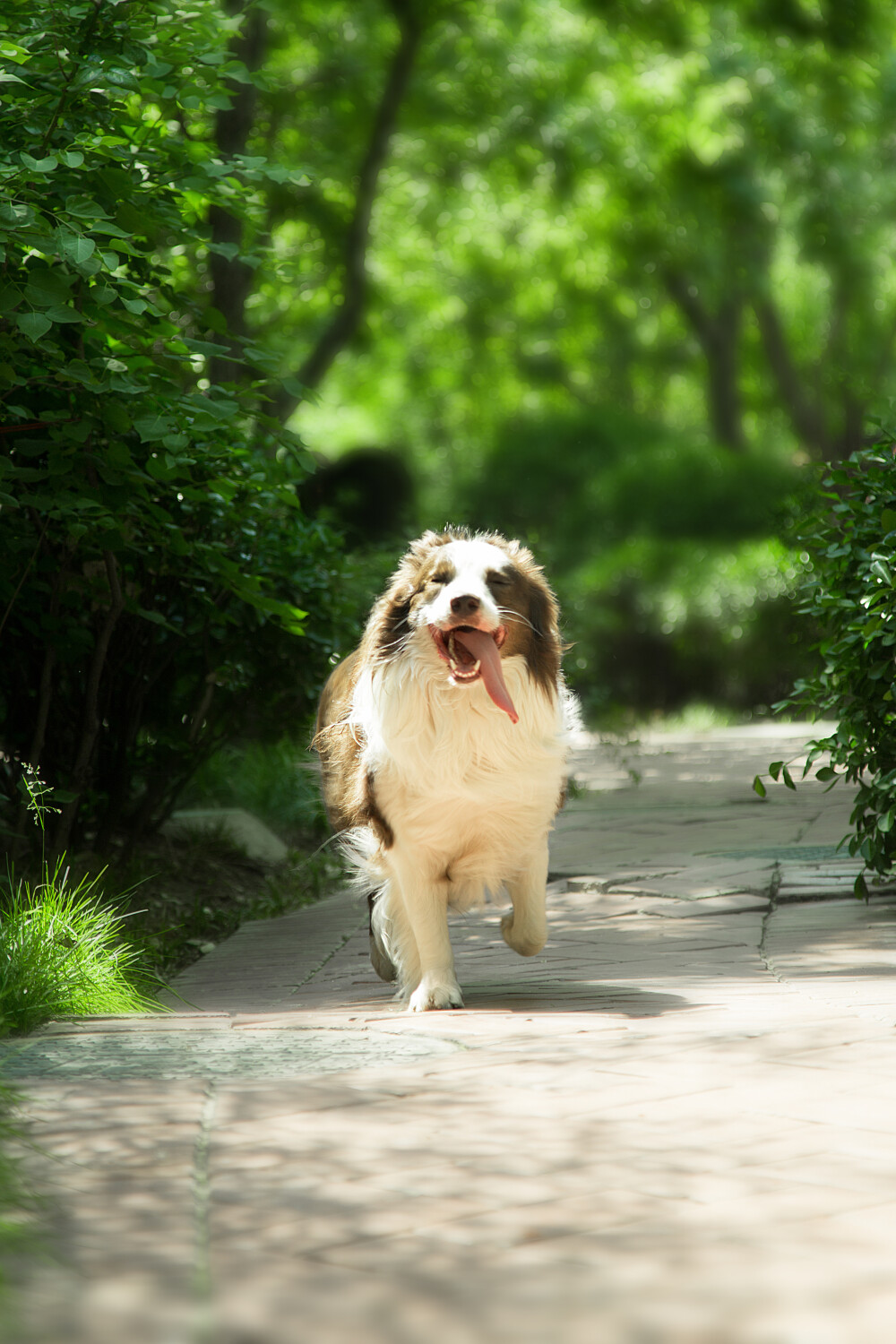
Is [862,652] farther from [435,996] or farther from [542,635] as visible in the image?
[435,996]

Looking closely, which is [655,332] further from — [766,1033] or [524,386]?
[766,1033]

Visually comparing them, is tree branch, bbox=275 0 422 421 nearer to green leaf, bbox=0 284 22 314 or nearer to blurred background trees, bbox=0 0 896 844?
blurred background trees, bbox=0 0 896 844

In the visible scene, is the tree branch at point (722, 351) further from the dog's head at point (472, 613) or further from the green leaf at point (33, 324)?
the green leaf at point (33, 324)

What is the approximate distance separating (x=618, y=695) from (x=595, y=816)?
951 centimetres

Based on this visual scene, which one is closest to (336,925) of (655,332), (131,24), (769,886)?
(769,886)

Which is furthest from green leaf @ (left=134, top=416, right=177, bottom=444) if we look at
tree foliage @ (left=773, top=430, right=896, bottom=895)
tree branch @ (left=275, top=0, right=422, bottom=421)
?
tree branch @ (left=275, top=0, right=422, bottom=421)

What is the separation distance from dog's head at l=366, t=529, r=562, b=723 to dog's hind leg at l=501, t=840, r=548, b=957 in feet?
2.05

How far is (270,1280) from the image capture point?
2113mm

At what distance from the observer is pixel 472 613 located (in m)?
4.55

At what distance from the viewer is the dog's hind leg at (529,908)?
5062mm

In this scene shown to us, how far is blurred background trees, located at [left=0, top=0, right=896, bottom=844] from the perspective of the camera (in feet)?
17.5

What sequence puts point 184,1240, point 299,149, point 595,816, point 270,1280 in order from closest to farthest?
1. point 270,1280
2. point 184,1240
3. point 595,816
4. point 299,149

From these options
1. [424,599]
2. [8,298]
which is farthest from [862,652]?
[8,298]

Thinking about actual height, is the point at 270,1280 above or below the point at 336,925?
above
